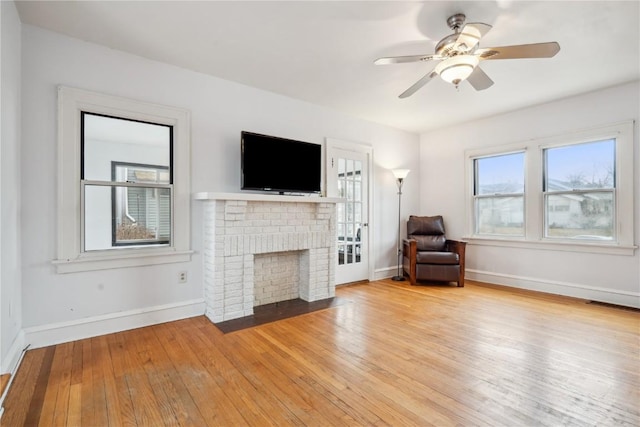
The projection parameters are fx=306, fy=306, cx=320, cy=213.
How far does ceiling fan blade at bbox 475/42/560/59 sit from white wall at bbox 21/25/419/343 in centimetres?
236

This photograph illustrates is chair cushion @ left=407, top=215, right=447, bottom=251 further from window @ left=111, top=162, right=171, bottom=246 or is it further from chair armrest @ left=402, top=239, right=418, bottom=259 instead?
window @ left=111, top=162, right=171, bottom=246

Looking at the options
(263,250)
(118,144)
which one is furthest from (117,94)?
(263,250)

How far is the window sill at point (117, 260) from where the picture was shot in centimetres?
254

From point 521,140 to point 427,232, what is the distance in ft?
6.24

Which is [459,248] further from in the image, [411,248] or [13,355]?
[13,355]

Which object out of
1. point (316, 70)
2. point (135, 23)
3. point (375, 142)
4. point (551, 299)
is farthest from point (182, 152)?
point (551, 299)

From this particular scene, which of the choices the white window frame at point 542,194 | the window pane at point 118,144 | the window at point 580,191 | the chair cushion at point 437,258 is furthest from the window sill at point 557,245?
the window pane at point 118,144

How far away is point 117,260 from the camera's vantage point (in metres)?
2.77

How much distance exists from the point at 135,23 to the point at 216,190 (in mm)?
1590

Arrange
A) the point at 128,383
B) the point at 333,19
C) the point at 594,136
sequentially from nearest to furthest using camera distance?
the point at 128,383 → the point at 333,19 → the point at 594,136

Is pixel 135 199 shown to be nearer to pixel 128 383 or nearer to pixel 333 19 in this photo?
pixel 128 383

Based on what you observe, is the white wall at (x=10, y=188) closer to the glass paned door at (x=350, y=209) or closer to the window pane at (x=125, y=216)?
the window pane at (x=125, y=216)

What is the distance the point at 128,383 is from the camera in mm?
1948

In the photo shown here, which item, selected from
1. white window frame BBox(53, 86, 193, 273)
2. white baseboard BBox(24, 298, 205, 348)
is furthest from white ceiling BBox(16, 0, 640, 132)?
white baseboard BBox(24, 298, 205, 348)
